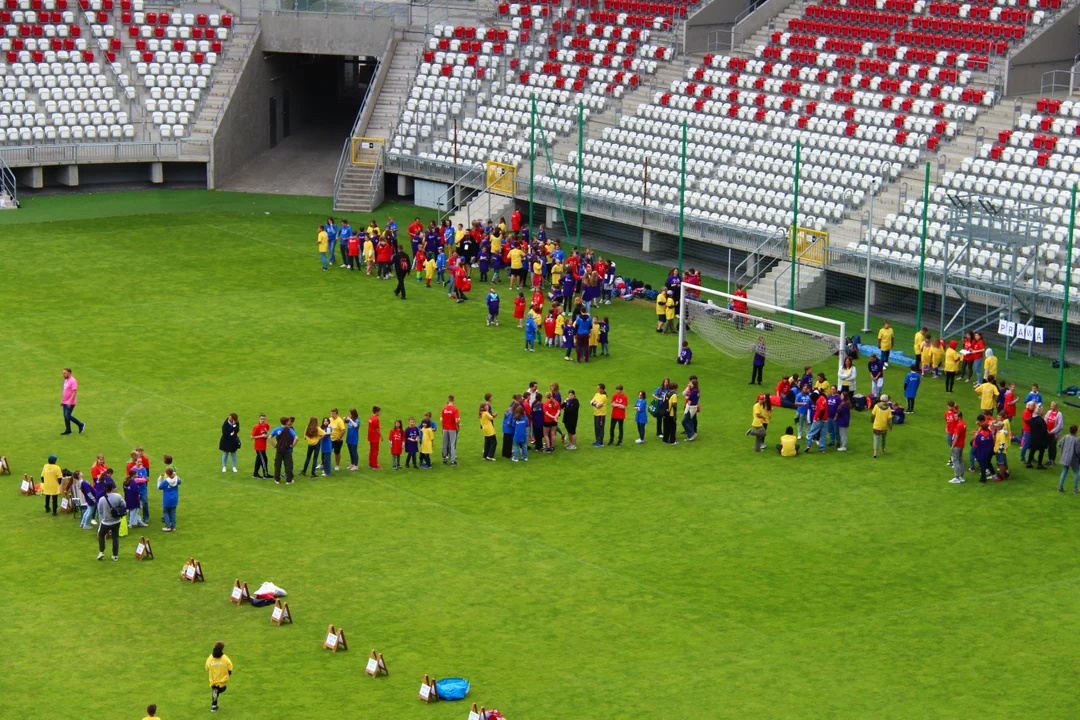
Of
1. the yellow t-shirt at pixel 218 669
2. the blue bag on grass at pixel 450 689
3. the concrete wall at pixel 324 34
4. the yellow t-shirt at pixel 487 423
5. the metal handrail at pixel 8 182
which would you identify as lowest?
the blue bag on grass at pixel 450 689

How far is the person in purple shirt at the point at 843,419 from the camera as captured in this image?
1289 inches

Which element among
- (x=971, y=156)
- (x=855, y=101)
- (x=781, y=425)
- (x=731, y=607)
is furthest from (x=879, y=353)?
(x=731, y=607)

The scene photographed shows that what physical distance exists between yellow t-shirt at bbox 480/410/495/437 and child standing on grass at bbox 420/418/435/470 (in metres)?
1.05

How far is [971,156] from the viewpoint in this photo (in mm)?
45125

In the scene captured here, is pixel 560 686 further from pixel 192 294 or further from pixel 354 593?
pixel 192 294

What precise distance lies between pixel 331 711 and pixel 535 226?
32.1 metres

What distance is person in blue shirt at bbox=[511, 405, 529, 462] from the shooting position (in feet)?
105

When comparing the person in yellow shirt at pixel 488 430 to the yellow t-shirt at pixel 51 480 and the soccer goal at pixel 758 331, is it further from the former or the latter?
the yellow t-shirt at pixel 51 480

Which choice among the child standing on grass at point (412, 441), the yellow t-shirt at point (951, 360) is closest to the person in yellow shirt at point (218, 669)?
the child standing on grass at point (412, 441)

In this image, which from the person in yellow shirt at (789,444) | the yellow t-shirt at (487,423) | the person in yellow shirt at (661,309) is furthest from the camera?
the person in yellow shirt at (661,309)

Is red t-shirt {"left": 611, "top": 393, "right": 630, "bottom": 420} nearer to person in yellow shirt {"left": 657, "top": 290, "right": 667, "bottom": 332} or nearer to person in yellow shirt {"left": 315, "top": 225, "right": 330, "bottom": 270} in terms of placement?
person in yellow shirt {"left": 657, "top": 290, "right": 667, "bottom": 332}

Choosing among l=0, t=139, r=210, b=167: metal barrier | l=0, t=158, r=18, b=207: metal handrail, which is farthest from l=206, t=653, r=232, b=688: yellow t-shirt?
l=0, t=139, r=210, b=167: metal barrier

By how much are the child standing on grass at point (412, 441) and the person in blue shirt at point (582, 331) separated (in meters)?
7.96

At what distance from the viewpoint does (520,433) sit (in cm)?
3212
